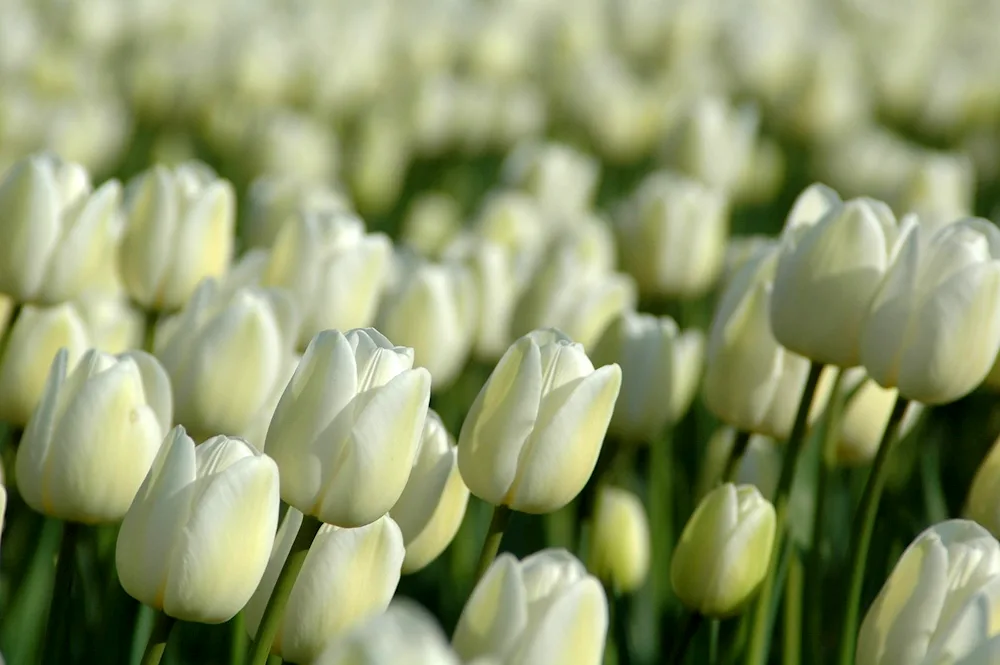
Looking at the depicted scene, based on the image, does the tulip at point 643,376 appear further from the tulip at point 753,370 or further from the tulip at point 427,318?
the tulip at point 427,318

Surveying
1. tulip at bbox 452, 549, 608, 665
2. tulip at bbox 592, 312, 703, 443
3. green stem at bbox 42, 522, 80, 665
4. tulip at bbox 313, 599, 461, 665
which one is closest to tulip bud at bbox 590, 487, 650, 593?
tulip at bbox 592, 312, 703, 443

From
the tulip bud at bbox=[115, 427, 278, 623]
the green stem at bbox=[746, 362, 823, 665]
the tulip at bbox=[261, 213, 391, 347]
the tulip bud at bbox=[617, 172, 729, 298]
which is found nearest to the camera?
the tulip bud at bbox=[115, 427, 278, 623]

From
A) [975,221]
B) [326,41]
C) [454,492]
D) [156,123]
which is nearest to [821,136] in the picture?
[326,41]

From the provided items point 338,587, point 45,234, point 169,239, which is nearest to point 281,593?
point 338,587

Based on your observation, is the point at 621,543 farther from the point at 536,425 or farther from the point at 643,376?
the point at 536,425

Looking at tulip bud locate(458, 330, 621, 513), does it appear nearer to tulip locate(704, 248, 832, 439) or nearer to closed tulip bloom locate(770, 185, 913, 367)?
closed tulip bloom locate(770, 185, 913, 367)

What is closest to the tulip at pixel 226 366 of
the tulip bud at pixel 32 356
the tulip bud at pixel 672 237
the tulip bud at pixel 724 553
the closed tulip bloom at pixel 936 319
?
the tulip bud at pixel 32 356

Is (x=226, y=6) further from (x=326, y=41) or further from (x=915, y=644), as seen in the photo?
(x=915, y=644)
